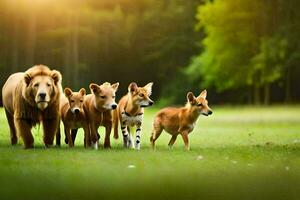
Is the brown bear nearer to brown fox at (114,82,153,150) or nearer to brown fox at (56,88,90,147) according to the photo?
brown fox at (56,88,90,147)

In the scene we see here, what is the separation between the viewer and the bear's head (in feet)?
17.6

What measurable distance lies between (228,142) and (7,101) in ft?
5.69

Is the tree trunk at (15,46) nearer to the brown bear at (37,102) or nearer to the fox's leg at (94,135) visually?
the brown bear at (37,102)

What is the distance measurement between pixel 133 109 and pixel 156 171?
1072 mm

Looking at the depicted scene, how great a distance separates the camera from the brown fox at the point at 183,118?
5.75m

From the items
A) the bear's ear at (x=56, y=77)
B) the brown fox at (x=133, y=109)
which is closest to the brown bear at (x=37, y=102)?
the bear's ear at (x=56, y=77)

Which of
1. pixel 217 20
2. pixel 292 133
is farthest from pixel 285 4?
pixel 292 133

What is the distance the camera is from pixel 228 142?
21.2 feet

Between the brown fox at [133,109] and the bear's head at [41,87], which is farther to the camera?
the brown fox at [133,109]

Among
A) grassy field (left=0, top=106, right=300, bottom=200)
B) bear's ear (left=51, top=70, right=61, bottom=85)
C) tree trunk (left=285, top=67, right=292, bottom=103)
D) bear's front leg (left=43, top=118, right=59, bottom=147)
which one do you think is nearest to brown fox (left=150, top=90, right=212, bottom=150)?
grassy field (left=0, top=106, right=300, bottom=200)

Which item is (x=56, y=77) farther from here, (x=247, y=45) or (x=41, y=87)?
(x=247, y=45)

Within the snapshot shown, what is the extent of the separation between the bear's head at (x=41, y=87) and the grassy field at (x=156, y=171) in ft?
1.09

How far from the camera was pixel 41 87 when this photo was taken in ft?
17.6

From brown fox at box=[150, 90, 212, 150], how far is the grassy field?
5.2 inches
